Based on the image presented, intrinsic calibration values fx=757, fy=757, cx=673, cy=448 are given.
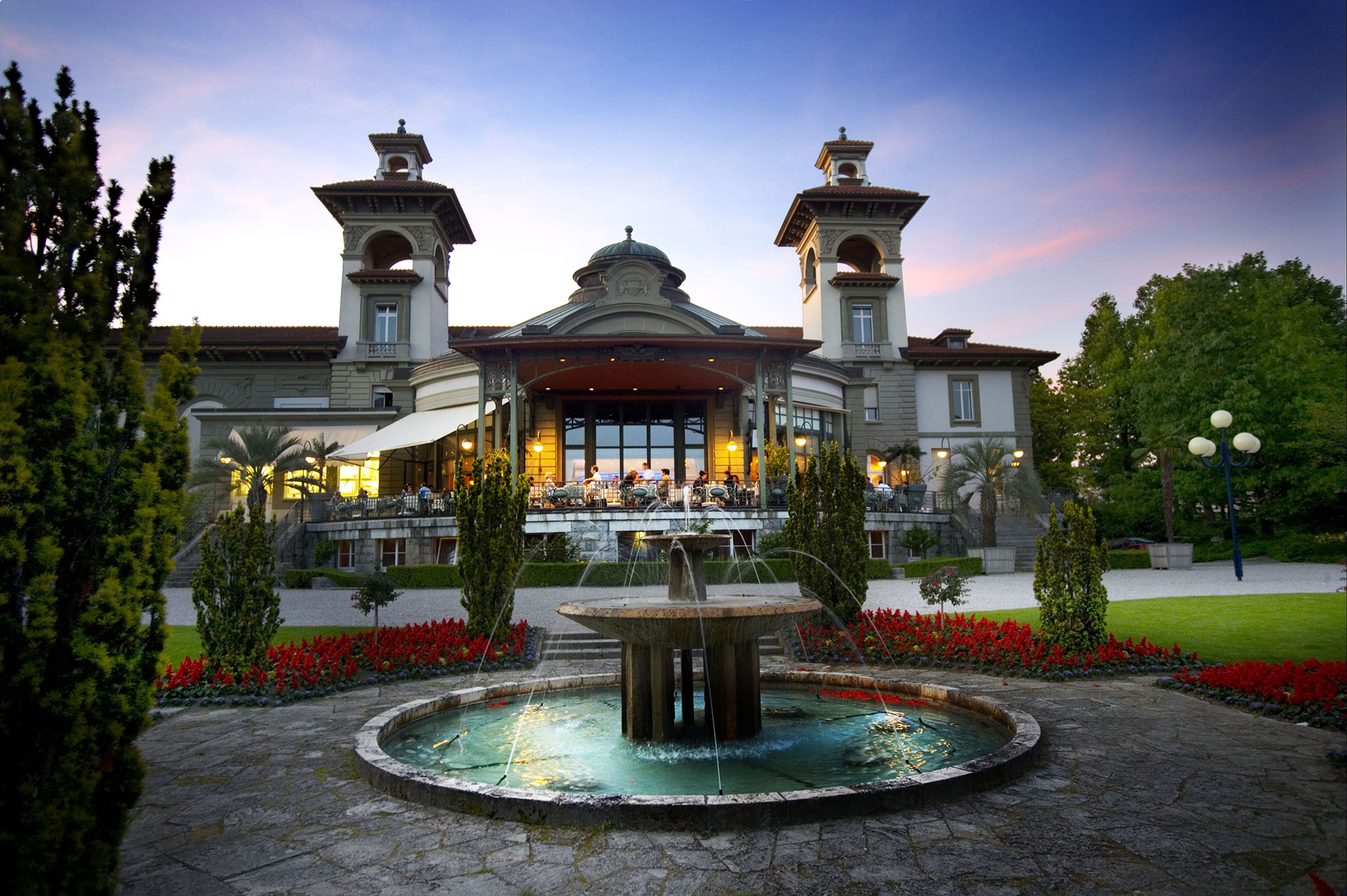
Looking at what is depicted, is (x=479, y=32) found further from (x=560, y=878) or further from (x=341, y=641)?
(x=341, y=641)

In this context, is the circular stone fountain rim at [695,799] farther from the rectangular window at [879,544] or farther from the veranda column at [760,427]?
the rectangular window at [879,544]

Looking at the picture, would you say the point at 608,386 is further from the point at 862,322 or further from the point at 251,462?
the point at 862,322

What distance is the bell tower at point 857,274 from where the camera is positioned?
3284 cm

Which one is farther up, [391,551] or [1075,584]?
[391,551]

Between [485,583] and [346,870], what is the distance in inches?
278

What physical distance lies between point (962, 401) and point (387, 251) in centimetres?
2686

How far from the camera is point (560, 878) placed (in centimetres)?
362

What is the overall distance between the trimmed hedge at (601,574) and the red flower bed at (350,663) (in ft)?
17.9

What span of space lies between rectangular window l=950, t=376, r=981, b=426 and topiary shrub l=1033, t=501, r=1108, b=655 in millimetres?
25143

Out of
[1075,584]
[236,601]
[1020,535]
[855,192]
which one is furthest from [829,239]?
[236,601]

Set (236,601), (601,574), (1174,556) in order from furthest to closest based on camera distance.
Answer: (1174,556) < (601,574) < (236,601)

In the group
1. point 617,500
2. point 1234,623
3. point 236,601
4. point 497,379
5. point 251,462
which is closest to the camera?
point 236,601

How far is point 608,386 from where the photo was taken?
26.3 m

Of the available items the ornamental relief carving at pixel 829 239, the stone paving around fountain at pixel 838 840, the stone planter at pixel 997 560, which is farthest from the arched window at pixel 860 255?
the stone paving around fountain at pixel 838 840
